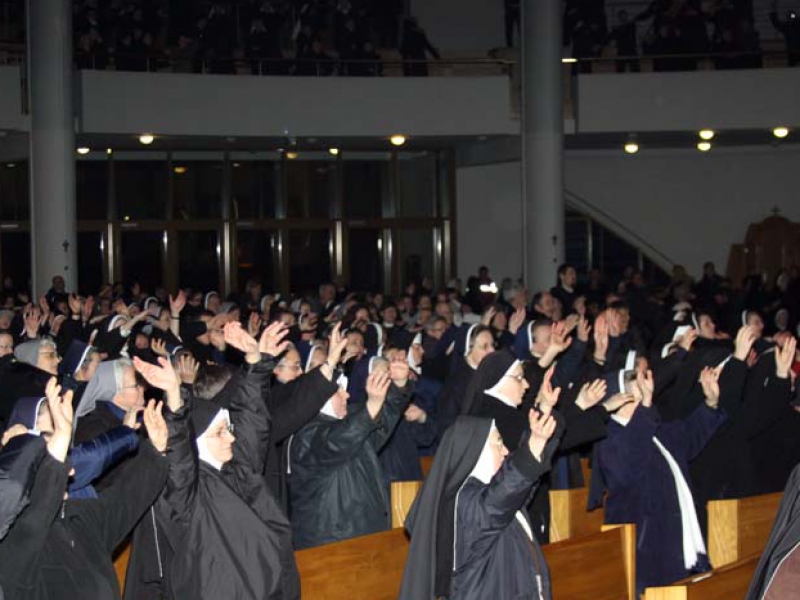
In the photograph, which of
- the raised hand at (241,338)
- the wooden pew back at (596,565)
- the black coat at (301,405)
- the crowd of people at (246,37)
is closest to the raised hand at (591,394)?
the wooden pew back at (596,565)

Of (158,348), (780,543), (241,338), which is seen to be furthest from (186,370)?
(780,543)

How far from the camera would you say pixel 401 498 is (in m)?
8.01

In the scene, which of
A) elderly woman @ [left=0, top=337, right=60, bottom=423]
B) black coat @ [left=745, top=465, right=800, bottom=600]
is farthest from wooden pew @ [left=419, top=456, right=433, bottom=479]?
black coat @ [left=745, top=465, right=800, bottom=600]

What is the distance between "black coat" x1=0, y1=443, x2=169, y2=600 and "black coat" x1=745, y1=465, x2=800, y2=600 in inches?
89.3

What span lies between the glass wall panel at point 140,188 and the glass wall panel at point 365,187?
3.36 m

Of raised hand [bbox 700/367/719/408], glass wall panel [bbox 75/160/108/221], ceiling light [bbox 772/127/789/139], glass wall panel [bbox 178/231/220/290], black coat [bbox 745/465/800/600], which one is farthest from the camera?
glass wall panel [bbox 178/231/220/290]

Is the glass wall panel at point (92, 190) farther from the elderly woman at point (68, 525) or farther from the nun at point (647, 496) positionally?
the elderly woman at point (68, 525)

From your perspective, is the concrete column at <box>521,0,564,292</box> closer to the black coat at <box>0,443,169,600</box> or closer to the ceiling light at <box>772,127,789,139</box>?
the ceiling light at <box>772,127,789,139</box>

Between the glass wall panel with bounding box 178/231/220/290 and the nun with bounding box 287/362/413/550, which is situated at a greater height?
the glass wall panel with bounding box 178/231/220/290

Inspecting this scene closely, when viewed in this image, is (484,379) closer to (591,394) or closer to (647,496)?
(591,394)

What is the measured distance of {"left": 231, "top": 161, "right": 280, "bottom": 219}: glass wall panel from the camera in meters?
25.8

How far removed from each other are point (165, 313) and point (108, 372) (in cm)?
676

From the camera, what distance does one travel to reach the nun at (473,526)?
5516 millimetres

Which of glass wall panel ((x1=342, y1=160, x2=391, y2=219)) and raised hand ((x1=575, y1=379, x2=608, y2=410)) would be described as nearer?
raised hand ((x1=575, y1=379, x2=608, y2=410))
